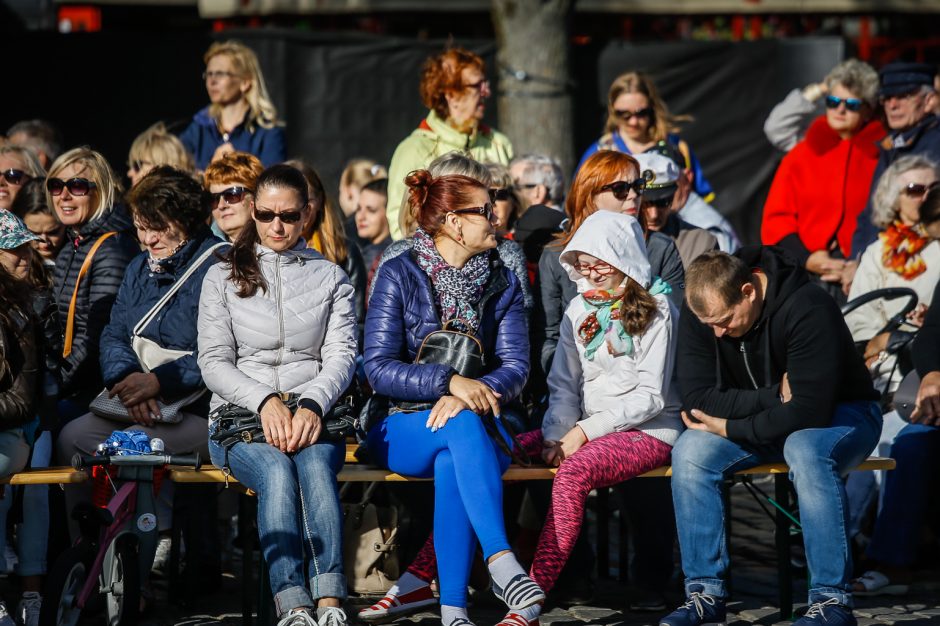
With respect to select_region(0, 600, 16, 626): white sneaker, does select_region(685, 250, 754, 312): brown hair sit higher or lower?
higher

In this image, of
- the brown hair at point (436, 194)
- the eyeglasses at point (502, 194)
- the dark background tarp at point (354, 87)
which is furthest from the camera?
the dark background tarp at point (354, 87)

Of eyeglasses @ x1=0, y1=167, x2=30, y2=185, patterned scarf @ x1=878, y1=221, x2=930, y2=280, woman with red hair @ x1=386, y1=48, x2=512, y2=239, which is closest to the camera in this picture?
patterned scarf @ x1=878, y1=221, x2=930, y2=280

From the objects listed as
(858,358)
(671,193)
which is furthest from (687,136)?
(858,358)

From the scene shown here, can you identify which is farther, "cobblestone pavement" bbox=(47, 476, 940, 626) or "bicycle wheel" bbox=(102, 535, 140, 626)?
"cobblestone pavement" bbox=(47, 476, 940, 626)

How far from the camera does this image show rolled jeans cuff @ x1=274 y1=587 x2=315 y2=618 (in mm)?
5047

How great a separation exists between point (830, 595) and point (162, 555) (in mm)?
2949

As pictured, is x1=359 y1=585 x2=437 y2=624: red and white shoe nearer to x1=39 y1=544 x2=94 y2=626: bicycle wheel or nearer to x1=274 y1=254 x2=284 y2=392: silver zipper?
x1=274 y1=254 x2=284 y2=392: silver zipper

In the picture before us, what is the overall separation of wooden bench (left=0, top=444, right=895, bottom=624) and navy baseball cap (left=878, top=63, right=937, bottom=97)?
276cm

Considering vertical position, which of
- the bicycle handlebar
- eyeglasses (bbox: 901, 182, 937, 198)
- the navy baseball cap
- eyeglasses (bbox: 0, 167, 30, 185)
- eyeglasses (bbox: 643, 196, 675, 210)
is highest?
the navy baseball cap

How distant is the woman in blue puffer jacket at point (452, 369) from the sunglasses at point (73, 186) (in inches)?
63.9

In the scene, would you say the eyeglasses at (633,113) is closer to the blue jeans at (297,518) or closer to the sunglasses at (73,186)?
the sunglasses at (73,186)

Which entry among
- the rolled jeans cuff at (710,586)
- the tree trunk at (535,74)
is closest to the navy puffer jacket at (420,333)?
the rolled jeans cuff at (710,586)

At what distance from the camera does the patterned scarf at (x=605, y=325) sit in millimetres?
5777

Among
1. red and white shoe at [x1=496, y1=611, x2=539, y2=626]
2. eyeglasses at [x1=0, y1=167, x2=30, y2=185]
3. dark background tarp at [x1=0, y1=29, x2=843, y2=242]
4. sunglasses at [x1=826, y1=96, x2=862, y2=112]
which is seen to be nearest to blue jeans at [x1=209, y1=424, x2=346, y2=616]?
red and white shoe at [x1=496, y1=611, x2=539, y2=626]
